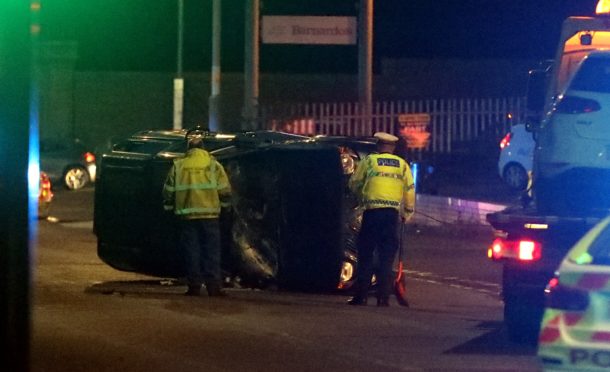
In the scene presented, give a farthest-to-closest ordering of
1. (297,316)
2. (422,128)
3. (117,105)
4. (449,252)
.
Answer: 1. (117,105)
2. (422,128)
3. (449,252)
4. (297,316)

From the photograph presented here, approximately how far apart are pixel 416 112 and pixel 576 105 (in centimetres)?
1396

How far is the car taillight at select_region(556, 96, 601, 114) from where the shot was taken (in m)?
10.8

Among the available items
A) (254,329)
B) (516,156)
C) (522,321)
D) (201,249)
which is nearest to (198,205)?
(201,249)

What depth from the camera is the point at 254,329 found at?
10.8 meters

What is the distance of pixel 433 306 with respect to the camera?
13.2 m

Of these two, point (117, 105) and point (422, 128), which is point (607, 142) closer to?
point (422, 128)

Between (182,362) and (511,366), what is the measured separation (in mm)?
2466

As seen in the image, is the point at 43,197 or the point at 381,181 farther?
the point at 43,197

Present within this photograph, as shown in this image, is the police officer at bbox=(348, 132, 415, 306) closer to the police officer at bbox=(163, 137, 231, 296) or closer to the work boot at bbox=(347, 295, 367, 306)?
the work boot at bbox=(347, 295, 367, 306)

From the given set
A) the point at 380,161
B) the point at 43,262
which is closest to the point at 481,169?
the point at 43,262

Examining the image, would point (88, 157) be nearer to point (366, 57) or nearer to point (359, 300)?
point (366, 57)

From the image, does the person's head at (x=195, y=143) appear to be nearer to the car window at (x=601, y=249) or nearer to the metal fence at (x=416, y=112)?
the car window at (x=601, y=249)

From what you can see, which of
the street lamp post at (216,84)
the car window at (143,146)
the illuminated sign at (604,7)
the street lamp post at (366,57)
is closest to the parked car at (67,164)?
the street lamp post at (216,84)

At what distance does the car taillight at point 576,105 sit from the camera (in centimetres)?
1083
